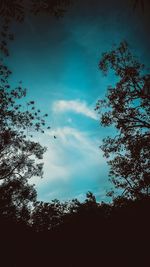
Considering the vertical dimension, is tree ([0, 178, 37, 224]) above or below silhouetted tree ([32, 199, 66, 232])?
above

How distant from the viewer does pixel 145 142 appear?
18.9 m

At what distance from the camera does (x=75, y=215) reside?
1355 cm

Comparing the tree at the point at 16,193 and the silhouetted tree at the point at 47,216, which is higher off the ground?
the tree at the point at 16,193

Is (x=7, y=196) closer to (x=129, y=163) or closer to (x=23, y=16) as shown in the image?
(x=129, y=163)

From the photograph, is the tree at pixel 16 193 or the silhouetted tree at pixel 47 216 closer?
the silhouetted tree at pixel 47 216

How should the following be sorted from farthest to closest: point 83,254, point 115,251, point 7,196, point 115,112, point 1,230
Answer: point 7,196 < point 115,112 < point 1,230 < point 83,254 < point 115,251

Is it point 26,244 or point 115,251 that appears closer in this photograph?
point 115,251

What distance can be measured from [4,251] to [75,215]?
A: 12.9 ft

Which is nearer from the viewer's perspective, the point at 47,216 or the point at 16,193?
the point at 47,216

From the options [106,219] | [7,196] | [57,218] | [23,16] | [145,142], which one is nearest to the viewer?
[23,16]

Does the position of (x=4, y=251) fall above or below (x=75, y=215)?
below

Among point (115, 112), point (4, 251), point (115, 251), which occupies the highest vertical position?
point (115, 112)

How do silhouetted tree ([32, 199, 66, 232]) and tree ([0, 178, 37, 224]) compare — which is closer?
silhouetted tree ([32, 199, 66, 232])

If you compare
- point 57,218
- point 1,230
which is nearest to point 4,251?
point 1,230
